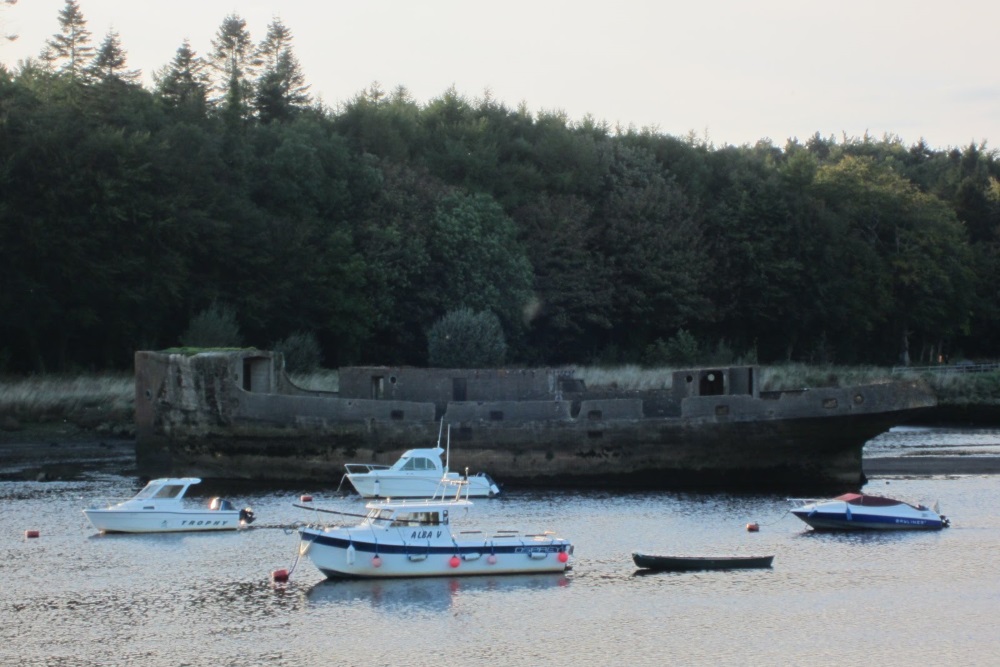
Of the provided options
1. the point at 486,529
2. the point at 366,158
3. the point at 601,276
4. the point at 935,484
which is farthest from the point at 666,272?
the point at 486,529

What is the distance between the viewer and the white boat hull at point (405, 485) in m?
37.7

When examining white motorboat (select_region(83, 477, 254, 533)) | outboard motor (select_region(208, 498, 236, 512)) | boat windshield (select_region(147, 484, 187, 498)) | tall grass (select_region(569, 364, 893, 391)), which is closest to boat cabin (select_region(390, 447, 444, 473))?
white motorboat (select_region(83, 477, 254, 533))

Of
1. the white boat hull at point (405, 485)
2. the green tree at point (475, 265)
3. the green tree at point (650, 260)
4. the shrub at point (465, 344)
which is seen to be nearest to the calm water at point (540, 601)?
the white boat hull at point (405, 485)

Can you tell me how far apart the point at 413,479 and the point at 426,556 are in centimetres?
985

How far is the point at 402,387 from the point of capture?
136 ft

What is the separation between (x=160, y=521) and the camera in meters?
34.3

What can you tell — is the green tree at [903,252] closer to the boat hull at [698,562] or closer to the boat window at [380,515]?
the boat hull at [698,562]

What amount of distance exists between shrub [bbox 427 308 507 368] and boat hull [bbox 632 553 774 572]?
3457 centimetres

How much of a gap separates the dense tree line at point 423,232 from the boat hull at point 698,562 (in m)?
36.2

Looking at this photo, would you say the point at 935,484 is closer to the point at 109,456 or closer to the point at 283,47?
the point at 109,456

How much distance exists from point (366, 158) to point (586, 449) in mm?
36978

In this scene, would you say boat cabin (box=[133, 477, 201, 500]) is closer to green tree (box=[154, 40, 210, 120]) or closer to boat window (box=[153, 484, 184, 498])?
boat window (box=[153, 484, 184, 498])

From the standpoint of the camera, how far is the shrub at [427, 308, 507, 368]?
6341 cm

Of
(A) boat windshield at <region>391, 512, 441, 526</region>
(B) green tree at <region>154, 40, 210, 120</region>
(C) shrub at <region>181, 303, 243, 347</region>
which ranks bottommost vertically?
(A) boat windshield at <region>391, 512, 441, 526</region>
